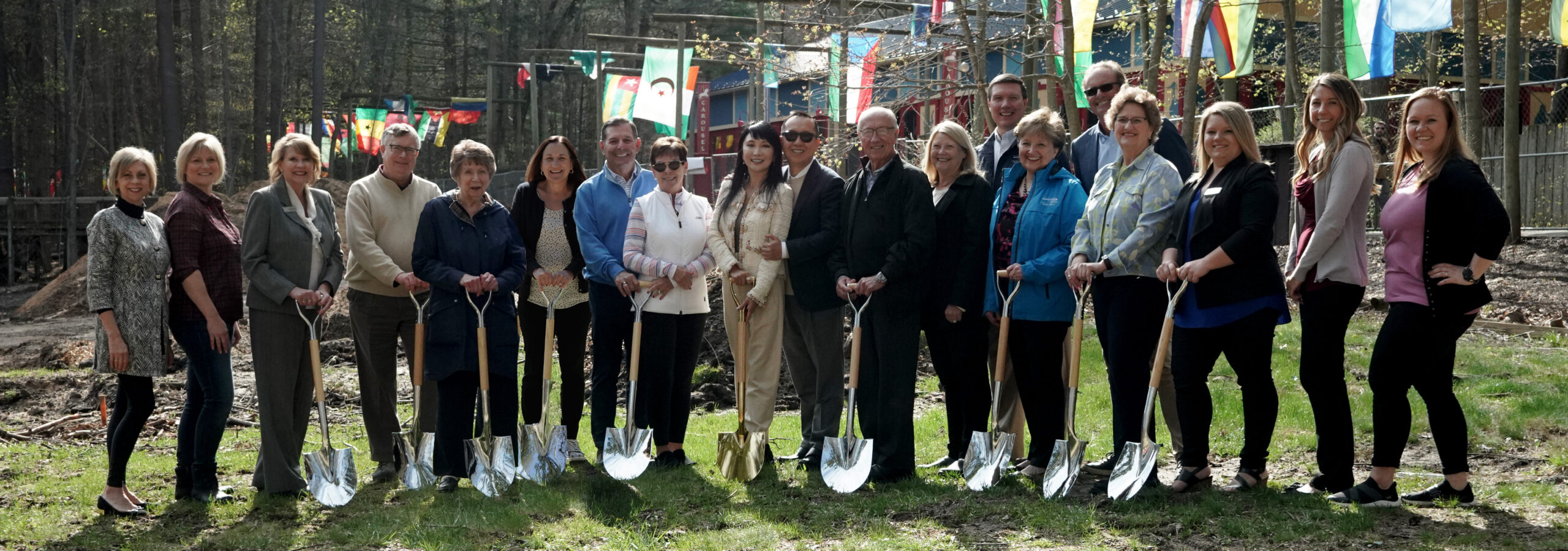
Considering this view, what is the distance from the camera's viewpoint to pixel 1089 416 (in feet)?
25.4

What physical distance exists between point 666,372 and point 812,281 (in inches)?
35.4

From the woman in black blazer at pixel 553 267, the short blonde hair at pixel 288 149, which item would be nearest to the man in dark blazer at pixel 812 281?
the woman in black blazer at pixel 553 267

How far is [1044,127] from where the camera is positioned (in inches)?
219

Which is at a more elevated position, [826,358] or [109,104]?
[109,104]

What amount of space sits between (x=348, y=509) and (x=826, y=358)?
2.34m

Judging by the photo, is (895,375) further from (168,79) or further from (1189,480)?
(168,79)

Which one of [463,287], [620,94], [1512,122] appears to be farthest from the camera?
[620,94]

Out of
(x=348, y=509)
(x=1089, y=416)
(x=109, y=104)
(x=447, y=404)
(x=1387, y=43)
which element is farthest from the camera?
(x=109, y=104)

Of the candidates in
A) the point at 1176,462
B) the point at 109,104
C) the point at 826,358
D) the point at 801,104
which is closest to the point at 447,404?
the point at 826,358

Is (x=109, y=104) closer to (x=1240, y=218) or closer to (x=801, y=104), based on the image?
(x=801, y=104)

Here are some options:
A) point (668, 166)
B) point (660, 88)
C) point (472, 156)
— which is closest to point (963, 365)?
point (668, 166)

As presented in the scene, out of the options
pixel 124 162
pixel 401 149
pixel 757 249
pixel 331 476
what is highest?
pixel 401 149

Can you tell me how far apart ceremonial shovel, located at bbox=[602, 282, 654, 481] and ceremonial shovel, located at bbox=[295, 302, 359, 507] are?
1.16m

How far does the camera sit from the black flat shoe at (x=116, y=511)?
5441mm
